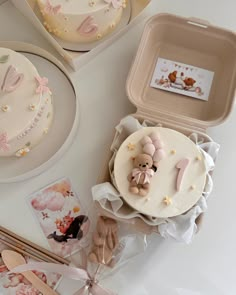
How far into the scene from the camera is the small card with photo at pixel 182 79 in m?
0.97

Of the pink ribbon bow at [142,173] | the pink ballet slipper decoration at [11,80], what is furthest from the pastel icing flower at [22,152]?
the pink ribbon bow at [142,173]

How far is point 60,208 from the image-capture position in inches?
35.5

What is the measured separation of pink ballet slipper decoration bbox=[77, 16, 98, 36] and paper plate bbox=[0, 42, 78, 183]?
83 mm

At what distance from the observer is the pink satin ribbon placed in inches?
32.4

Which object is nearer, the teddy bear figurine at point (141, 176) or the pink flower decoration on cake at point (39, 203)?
the teddy bear figurine at point (141, 176)

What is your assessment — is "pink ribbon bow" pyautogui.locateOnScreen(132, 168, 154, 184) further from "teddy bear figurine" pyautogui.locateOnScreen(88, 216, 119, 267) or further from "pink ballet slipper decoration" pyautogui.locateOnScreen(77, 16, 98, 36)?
"pink ballet slipper decoration" pyautogui.locateOnScreen(77, 16, 98, 36)

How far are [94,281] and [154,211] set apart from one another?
167mm

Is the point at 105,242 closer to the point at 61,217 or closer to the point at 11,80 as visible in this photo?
the point at 61,217

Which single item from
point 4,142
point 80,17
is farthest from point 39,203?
point 80,17

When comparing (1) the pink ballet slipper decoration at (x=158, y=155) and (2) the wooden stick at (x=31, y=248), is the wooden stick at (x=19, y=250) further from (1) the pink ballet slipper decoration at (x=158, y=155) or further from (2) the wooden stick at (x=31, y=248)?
(1) the pink ballet slipper decoration at (x=158, y=155)

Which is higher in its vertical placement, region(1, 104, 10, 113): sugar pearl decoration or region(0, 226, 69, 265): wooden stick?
region(1, 104, 10, 113): sugar pearl decoration

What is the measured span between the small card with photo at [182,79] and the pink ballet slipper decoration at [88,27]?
159 millimetres

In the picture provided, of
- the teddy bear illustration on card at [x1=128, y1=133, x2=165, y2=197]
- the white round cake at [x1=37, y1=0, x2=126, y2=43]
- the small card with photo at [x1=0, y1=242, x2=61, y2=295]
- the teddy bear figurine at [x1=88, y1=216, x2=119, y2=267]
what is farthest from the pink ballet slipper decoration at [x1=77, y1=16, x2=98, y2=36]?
the small card with photo at [x1=0, y1=242, x2=61, y2=295]

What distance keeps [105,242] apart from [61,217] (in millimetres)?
107
